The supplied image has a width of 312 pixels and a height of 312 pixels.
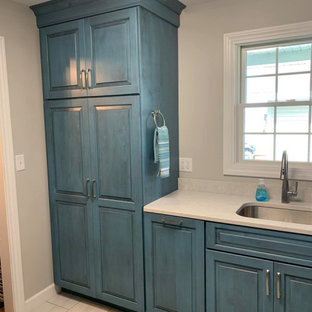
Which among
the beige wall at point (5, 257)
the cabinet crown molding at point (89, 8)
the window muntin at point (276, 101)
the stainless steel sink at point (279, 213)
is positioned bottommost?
the beige wall at point (5, 257)

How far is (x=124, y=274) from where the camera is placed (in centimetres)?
242

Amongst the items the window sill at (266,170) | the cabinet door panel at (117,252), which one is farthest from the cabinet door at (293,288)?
the cabinet door panel at (117,252)

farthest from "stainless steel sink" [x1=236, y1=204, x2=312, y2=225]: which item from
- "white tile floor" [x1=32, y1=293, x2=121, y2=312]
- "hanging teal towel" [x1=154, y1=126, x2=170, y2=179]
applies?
"white tile floor" [x1=32, y1=293, x2=121, y2=312]

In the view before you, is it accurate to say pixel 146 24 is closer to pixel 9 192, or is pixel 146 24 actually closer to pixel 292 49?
pixel 292 49

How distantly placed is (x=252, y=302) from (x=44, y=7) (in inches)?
100

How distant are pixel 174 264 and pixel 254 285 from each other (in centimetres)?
54

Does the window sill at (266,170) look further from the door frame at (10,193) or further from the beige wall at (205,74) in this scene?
the door frame at (10,193)

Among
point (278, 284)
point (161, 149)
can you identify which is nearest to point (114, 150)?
point (161, 149)

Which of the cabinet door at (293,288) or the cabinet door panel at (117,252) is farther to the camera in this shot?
the cabinet door panel at (117,252)

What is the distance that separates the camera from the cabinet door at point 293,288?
1.80 m

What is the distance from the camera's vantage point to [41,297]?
2717 millimetres

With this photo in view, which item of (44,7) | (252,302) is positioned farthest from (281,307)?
(44,7)

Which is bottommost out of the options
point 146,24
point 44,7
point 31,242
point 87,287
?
point 87,287

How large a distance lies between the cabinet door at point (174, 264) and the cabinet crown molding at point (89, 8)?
1.46 metres
